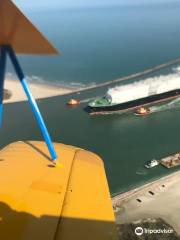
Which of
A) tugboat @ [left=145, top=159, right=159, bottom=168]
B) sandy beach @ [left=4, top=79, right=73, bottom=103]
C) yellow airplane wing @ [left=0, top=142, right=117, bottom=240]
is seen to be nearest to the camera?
yellow airplane wing @ [left=0, top=142, right=117, bottom=240]

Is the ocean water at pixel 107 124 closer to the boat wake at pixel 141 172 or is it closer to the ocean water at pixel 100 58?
the boat wake at pixel 141 172

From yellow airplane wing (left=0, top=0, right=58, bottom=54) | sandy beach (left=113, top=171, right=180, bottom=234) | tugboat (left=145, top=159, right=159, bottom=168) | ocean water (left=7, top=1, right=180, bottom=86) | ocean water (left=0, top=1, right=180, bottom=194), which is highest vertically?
ocean water (left=7, top=1, right=180, bottom=86)

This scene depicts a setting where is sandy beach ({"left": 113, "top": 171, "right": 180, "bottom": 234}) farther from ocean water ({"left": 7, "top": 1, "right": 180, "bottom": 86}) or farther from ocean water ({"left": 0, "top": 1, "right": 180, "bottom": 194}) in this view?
ocean water ({"left": 7, "top": 1, "right": 180, "bottom": 86})

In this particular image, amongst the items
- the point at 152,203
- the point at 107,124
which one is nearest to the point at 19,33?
the point at 152,203

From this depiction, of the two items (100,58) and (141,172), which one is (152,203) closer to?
(141,172)

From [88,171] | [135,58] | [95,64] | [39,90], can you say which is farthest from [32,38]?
[135,58]

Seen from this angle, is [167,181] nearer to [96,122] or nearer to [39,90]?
[96,122]

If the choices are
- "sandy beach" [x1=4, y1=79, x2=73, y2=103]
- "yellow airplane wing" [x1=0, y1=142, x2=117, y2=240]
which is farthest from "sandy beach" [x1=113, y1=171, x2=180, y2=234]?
"sandy beach" [x1=4, y1=79, x2=73, y2=103]
